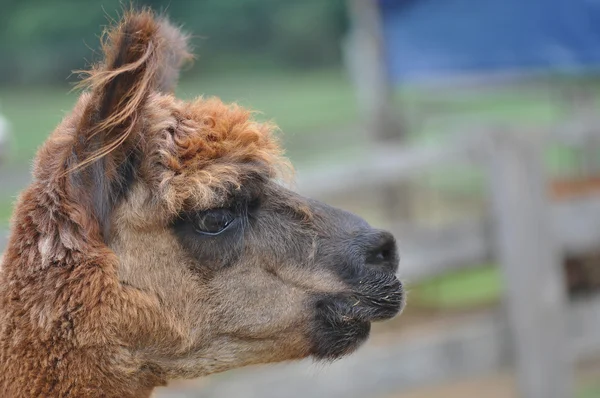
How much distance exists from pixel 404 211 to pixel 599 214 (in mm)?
4081

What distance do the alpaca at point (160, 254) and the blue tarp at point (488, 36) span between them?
4404 millimetres

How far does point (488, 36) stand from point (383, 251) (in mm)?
4623

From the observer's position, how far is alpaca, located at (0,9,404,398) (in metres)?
2.74

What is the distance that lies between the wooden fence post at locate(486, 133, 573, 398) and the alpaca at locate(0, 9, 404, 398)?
3.07m

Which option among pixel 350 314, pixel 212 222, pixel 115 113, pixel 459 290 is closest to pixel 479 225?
pixel 350 314

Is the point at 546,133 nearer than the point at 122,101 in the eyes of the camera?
No

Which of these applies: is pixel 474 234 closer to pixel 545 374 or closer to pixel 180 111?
pixel 545 374

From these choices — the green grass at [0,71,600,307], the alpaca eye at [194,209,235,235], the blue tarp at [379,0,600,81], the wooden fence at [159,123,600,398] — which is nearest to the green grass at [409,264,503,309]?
the green grass at [0,71,600,307]

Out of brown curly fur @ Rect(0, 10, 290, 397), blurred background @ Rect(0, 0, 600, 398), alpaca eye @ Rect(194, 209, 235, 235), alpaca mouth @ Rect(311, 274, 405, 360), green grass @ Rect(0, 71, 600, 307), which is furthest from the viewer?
green grass @ Rect(0, 71, 600, 307)

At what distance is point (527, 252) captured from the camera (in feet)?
19.7

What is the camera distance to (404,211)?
1023 centimetres

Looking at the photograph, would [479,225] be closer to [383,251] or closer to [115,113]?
[383,251]

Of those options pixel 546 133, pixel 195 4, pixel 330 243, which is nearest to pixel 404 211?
pixel 546 133

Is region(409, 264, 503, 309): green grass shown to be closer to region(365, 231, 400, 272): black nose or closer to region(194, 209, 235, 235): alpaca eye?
region(365, 231, 400, 272): black nose
